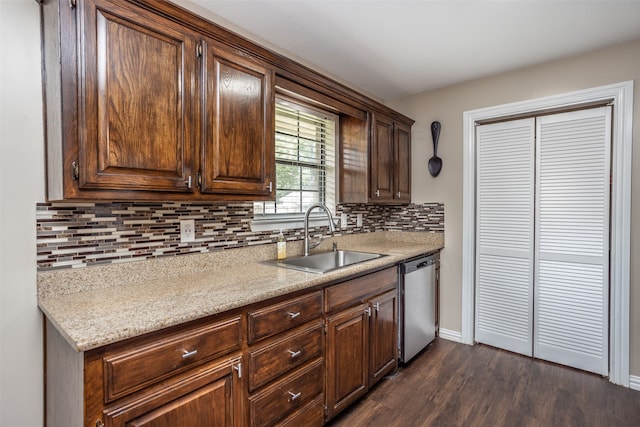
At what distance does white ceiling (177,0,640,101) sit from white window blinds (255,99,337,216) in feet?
1.36

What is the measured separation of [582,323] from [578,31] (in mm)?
2020

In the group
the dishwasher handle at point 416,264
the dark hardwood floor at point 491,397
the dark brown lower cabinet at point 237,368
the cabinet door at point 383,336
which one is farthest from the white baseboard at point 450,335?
the dark brown lower cabinet at point 237,368

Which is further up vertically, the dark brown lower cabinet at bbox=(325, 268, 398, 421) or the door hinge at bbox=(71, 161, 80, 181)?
the door hinge at bbox=(71, 161, 80, 181)

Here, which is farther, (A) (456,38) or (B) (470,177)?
(B) (470,177)

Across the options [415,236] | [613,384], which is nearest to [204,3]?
[415,236]

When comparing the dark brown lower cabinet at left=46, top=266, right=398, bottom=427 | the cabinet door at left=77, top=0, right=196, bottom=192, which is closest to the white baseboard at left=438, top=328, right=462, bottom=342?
the dark brown lower cabinet at left=46, top=266, right=398, bottom=427

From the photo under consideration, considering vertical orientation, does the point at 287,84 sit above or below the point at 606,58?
below

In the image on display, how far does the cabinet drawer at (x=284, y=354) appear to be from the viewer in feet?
4.74

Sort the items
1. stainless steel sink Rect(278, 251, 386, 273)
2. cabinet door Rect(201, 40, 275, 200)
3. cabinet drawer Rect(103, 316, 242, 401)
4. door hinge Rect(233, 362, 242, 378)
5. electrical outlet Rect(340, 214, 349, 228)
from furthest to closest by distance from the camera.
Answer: electrical outlet Rect(340, 214, 349, 228) < stainless steel sink Rect(278, 251, 386, 273) < cabinet door Rect(201, 40, 275, 200) < door hinge Rect(233, 362, 242, 378) < cabinet drawer Rect(103, 316, 242, 401)

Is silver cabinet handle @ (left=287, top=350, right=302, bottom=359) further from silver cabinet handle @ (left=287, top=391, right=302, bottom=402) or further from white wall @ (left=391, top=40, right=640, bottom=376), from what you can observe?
white wall @ (left=391, top=40, right=640, bottom=376)

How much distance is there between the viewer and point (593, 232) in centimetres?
244

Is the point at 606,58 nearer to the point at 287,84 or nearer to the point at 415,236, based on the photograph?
the point at 415,236

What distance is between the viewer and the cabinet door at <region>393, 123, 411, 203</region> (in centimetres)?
306

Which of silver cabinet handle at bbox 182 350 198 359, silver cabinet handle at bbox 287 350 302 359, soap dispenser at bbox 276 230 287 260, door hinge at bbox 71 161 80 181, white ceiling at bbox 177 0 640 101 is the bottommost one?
silver cabinet handle at bbox 287 350 302 359
